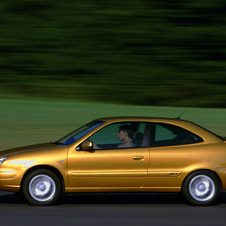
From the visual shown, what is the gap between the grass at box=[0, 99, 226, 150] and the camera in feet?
49.0

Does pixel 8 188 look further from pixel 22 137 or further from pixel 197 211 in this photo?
pixel 22 137

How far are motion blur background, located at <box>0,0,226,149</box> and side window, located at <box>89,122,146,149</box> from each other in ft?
34.5

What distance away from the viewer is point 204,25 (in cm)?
1905

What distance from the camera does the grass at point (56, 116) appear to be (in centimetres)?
1492

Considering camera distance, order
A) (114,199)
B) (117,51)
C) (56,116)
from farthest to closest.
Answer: (117,51) < (56,116) < (114,199)

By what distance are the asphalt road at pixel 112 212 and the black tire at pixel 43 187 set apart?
135 millimetres

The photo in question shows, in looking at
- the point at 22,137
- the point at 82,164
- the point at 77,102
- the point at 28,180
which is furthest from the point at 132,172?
the point at 77,102

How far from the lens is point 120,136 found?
788cm

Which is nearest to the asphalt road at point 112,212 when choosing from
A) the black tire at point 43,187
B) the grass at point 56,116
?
the black tire at point 43,187

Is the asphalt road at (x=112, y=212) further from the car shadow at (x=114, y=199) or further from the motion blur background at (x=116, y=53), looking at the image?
the motion blur background at (x=116, y=53)

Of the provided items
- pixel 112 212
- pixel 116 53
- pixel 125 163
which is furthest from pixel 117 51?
pixel 112 212

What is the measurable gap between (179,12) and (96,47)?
3.21 meters

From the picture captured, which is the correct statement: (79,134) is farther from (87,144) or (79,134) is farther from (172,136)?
(172,136)

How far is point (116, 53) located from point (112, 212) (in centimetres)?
1221
